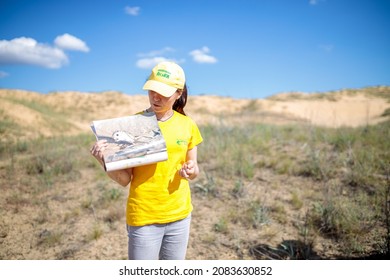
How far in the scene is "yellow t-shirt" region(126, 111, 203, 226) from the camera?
1.55 metres

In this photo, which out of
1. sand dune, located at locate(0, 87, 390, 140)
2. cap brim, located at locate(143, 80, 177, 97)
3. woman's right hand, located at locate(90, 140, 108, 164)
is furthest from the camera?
sand dune, located at locate(0, 87, 390, 140)

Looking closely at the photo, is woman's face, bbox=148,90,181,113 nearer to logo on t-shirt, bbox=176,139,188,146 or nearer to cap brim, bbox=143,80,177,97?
cap brim, bbox=143,80,177,97

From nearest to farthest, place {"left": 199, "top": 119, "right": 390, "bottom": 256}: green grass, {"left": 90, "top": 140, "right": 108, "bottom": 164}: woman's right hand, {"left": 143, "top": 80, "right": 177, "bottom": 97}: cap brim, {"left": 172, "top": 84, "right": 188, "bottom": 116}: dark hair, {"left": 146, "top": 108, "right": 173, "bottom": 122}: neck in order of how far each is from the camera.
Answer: {"left": 90, "top": 140, "right": 108, "bottom": 164}: woman's right hand
{"left": 143, "top": 80, "right": 177, "bottom": 97}: cap brim
{"left": 146, "top": 108, "right": 173, "bottom": 122}: neck
{"left": 172, "top": 84, "right": 188, "bottom": 116}: dark hair
{"left": 199, "top": 119, "right": 390, "bottom": 256}: green grass

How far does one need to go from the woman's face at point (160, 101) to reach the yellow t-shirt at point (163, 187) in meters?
0.07

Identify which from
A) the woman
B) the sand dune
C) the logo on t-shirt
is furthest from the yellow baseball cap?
the sand dune

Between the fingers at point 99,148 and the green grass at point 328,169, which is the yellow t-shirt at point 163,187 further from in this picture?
the green grass at point 328,169

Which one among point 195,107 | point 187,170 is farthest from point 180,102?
point 195,107

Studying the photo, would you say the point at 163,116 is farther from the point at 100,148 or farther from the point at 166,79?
the point at 100,148

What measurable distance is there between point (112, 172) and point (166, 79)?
56 cm

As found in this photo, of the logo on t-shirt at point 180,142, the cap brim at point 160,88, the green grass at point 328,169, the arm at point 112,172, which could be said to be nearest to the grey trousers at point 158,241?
the arm at point 112,172

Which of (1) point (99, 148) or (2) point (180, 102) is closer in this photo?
(1) point (99, 148)

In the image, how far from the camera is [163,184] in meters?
1.58

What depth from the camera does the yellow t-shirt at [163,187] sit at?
1550mm
